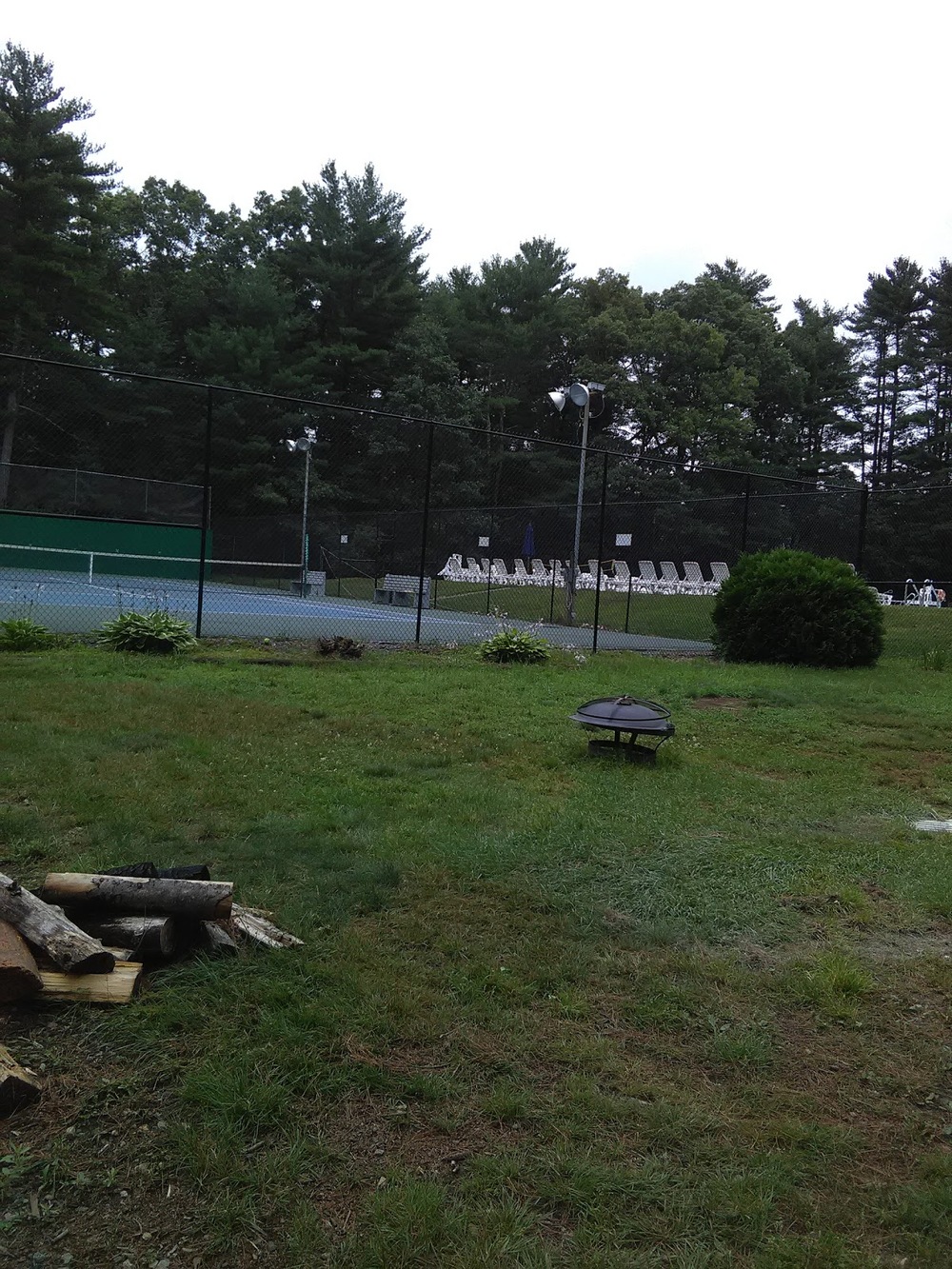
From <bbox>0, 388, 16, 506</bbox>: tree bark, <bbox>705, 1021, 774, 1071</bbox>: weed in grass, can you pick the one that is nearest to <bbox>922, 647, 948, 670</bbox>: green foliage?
<bbox>705, 1021, 774, 1071</bbox>: weed in grass

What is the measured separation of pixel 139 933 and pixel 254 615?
11.6 metres

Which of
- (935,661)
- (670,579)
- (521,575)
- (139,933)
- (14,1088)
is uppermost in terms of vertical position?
(670,579)

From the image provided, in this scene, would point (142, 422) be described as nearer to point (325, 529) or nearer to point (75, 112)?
point (325, 529)

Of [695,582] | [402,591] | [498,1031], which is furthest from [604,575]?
[498,1031]

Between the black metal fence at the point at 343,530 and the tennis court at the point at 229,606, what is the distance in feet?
0.24

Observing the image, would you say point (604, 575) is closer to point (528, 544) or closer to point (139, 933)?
point (528, 544)

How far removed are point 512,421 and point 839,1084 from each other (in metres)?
35.3

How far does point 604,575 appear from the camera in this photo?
61.6 feet

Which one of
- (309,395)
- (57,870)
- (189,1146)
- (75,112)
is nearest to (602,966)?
(189,1146)

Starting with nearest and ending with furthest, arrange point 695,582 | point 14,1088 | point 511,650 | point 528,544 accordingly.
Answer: point 14,1088 → point 511,650 → point 695,582 → point 528,544

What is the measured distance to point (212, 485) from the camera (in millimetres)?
19156

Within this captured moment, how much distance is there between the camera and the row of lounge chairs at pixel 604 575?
1831 centimetres

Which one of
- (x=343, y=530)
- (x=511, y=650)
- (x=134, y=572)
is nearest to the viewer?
(x=511, y=650)

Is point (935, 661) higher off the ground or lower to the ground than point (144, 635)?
higher
